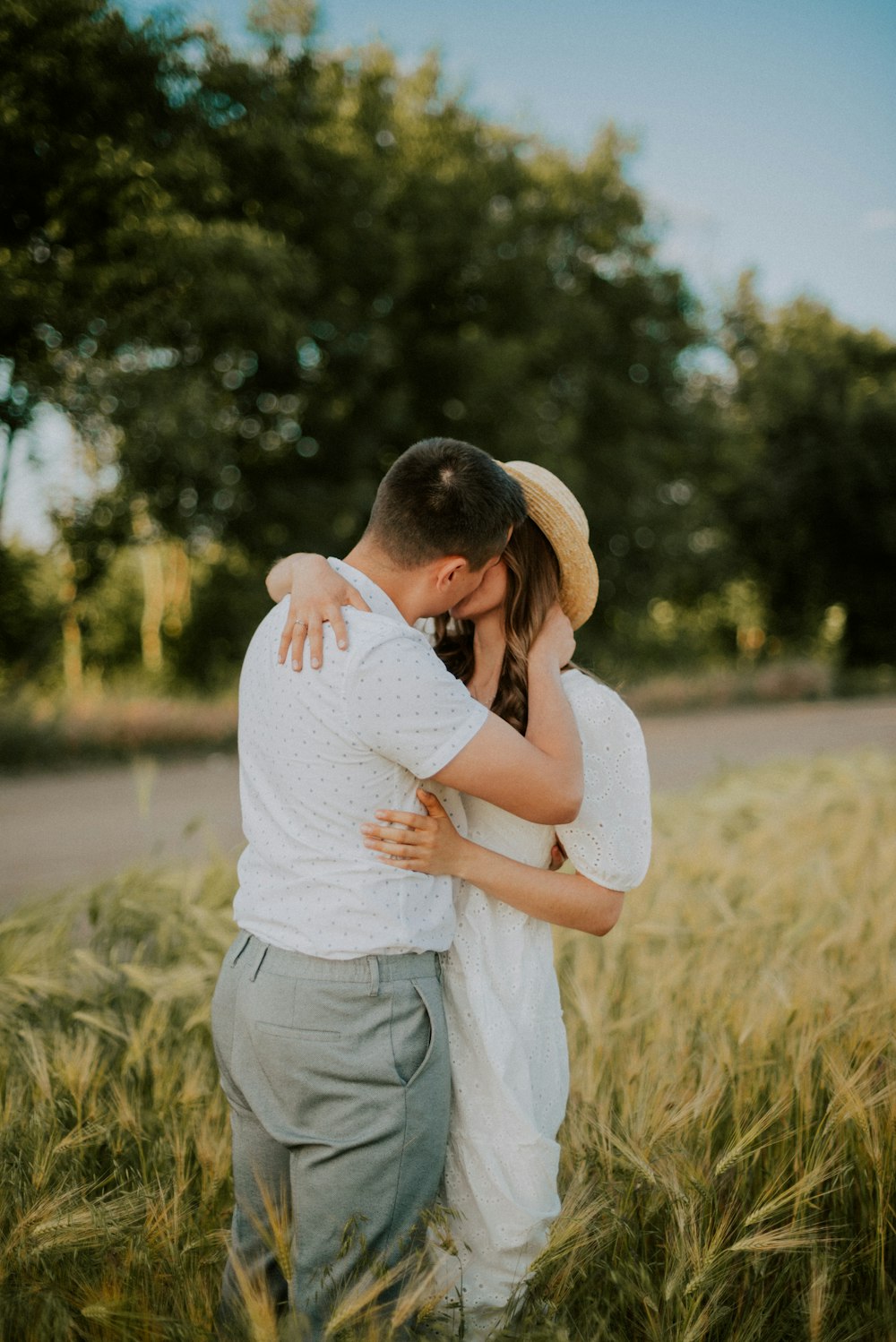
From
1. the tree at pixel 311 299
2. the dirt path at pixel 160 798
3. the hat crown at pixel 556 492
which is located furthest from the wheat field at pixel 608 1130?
the tree at pixel 311 299

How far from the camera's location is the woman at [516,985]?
192cm

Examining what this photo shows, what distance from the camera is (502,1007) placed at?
1968 millimetres

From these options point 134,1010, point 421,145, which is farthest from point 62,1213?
point 421,145

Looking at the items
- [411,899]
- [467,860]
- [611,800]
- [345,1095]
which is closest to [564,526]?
[611,800]

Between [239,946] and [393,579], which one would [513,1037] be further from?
[393,579]

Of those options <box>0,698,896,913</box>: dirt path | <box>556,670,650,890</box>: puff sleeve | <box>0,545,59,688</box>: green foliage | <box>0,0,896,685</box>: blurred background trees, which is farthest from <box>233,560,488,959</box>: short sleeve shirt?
<box>0,545,59,688</box>: green foliage

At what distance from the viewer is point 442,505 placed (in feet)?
5.93

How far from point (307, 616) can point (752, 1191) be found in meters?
1.79

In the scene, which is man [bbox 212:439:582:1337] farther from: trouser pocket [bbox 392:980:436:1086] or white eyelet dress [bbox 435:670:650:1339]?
white eyelet dress [bbox 435:670:650:1339]

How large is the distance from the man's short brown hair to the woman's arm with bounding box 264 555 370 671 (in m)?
0.13

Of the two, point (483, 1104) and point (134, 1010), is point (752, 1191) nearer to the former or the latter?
point (483, 1104)

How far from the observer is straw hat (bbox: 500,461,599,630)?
2.13 meters

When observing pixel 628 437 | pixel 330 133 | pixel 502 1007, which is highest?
pixel 330 133

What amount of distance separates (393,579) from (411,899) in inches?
22.9
